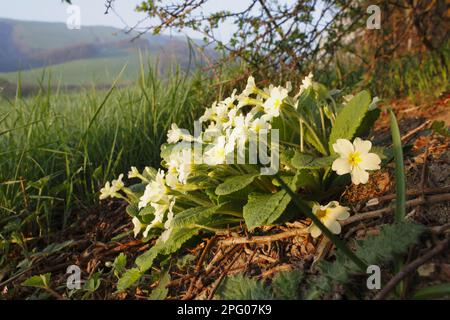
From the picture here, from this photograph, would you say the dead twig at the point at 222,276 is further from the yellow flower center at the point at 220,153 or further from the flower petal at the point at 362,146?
the flower petal at the point at 362,146

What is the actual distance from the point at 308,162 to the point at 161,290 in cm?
66

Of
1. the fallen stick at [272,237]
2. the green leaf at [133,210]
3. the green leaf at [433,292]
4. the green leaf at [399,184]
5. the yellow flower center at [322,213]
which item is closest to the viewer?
the green leaf at [433,292]

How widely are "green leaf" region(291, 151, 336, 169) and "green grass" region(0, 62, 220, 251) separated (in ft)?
3.95

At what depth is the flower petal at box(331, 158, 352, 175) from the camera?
4.84 feet

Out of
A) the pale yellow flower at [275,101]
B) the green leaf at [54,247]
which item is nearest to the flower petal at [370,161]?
the pale yellow flower at [275,101]

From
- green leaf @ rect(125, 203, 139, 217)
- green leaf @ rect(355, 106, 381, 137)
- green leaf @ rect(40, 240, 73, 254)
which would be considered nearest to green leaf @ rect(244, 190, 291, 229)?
green leaf @ rect(355, 106, 381, 137)

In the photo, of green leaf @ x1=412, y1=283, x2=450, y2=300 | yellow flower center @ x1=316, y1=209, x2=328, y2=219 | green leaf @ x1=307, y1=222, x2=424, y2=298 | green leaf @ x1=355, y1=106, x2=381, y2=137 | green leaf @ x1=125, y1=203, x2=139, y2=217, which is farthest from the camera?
green leaf @ x1=125, y1=203, x2=139, y2=217

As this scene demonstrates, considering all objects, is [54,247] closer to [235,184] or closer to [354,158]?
[235,184]

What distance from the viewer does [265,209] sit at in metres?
1.55

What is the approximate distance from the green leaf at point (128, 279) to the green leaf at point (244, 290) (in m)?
0.43

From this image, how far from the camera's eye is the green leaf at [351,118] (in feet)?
5.46

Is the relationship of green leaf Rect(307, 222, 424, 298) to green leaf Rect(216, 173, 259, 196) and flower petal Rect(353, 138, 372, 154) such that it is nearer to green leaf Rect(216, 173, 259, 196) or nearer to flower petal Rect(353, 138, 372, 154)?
flower petal Rect(353, 138, 372, 154)

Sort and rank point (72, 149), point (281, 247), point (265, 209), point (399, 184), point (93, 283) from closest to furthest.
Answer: point (399, 184)
point (265, 209)
point (281, 247)
point (93, 283)
point (72, 149)

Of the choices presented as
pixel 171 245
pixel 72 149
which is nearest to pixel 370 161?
pixel 171 245
